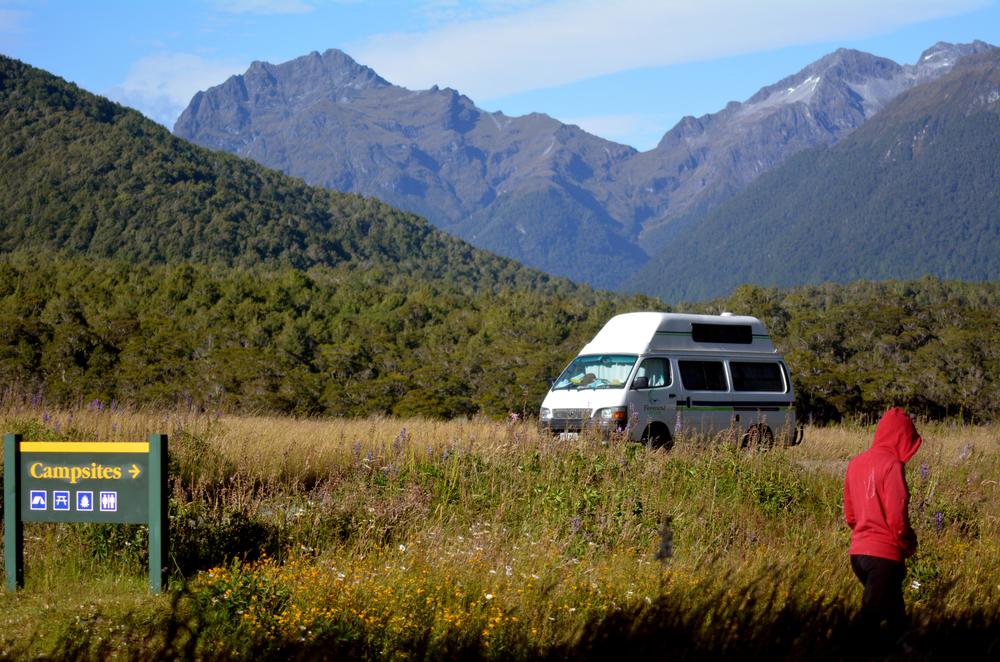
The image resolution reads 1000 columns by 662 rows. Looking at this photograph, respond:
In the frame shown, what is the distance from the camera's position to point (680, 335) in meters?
12.8

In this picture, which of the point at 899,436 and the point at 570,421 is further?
the point at 570,421

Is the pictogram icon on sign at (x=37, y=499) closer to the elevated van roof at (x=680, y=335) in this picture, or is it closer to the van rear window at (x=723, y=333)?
the elevated van roof at (x=680, y=335)

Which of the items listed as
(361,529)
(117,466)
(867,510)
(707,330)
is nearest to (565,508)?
(361,529)

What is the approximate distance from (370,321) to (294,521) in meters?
53.7

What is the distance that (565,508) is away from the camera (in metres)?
6.87

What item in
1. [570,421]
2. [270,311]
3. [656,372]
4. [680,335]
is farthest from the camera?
[270,311]

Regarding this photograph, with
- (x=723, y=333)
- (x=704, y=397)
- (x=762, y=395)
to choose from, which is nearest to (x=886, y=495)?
(x=704, y=397)

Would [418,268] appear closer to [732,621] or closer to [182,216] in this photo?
[182,216]

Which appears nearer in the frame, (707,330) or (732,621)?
(732,621)

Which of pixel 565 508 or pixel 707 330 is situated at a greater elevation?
pixel 707 330

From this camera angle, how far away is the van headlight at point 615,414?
1164 cm

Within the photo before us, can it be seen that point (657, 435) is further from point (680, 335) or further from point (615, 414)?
point (680, 335)

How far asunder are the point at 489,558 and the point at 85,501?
8.38ft

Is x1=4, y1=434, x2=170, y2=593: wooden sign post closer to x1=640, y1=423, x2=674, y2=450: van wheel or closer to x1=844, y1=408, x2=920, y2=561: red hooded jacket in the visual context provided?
x1=844, y1=408, x2=920, y2=561: red hooded jacket
